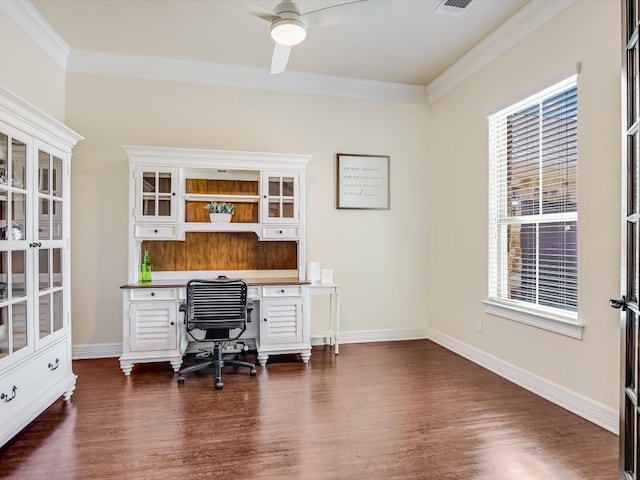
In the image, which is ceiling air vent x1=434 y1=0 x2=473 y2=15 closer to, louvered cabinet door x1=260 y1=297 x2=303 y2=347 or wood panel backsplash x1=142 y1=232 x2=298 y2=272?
wood panel backsplash x1=142 y1=232 x2=298 y2=272

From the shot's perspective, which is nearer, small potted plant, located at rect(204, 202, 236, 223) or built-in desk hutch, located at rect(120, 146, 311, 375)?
built-in desk hutch, located at rect(120, 146, 311, 375)

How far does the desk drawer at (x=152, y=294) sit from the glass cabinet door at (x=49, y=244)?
0.69m

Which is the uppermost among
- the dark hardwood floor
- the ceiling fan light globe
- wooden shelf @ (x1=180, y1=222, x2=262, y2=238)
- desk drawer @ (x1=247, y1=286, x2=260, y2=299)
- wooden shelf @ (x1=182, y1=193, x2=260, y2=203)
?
the ceiling fan light globe

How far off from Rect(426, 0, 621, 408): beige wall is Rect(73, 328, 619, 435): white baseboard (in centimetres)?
6

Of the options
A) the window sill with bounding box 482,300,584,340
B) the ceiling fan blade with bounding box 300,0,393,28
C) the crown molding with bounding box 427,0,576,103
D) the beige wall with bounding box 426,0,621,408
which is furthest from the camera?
the crown molding with bounding box 427,0,576,103

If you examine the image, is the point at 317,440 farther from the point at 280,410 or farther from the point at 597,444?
the point at 597,444

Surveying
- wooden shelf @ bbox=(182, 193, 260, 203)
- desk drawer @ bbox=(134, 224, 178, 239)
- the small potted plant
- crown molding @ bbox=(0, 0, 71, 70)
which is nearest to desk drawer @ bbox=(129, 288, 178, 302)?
desk drawer @ bbox=(134, 224, 178, 239)

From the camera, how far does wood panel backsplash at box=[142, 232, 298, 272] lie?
4.08m

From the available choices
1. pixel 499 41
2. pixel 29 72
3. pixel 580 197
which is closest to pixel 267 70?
pixel 29 72

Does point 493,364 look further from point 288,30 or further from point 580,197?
point 288,30

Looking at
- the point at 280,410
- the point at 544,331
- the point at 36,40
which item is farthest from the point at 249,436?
the point at 36,40

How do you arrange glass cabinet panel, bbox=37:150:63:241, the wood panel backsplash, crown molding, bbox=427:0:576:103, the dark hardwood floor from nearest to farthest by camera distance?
the dark hardwood floor, glass cabinet panel, bbox=37:150:63:241, crown molding, bbox=427:0:576:103, the wood panel backsplash

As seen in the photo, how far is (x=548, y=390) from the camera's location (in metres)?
2.95

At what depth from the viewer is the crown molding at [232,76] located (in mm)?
3916
